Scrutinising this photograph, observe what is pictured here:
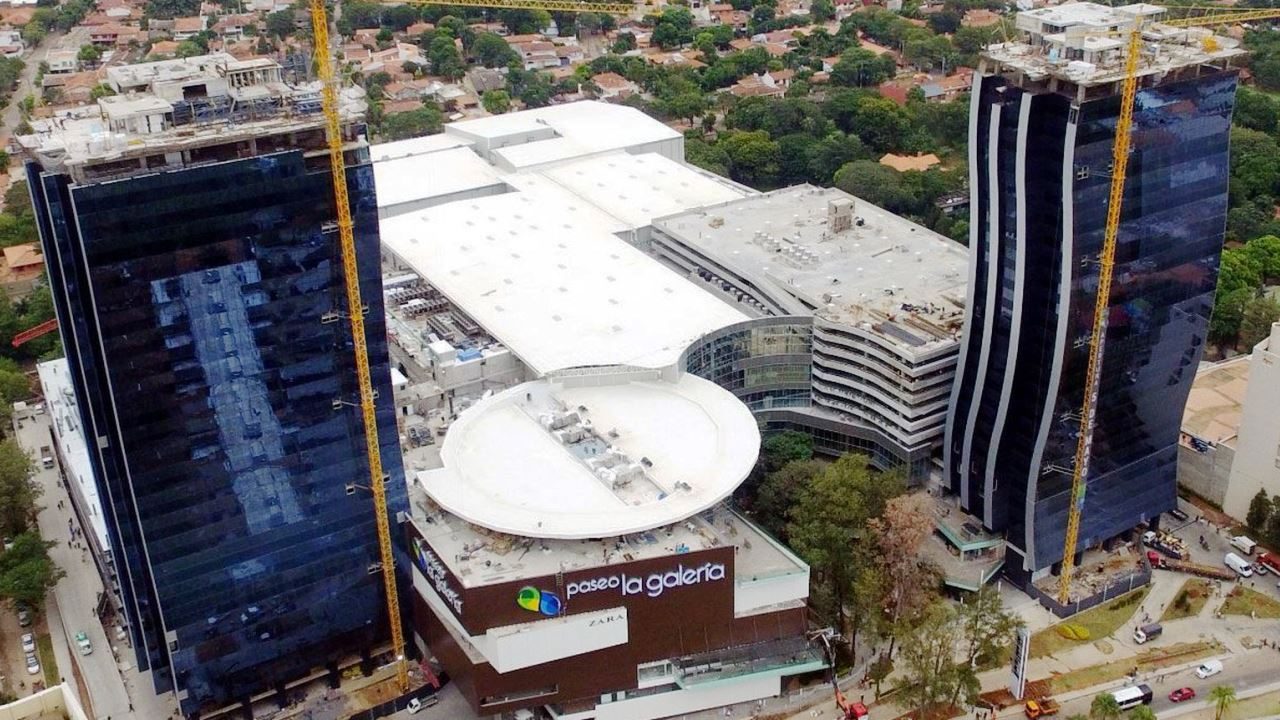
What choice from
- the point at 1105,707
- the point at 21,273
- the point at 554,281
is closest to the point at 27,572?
the point at 554,281

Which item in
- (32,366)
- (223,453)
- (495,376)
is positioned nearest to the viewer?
(223,453)

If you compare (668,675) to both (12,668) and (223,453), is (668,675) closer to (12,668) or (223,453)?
(223,453)

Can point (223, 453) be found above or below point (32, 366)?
above

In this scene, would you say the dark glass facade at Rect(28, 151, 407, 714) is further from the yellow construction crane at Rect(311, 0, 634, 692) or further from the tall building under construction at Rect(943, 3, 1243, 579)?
the tall building under construction at Rect(943, 3, 1243, 579)

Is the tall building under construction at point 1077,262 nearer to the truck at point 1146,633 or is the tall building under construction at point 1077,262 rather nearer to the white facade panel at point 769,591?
the truck at point 1146,633

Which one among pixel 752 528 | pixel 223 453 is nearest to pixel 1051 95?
pixel 752 528

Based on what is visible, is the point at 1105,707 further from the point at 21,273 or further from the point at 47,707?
the point at 21,273
